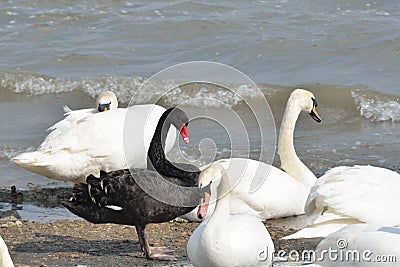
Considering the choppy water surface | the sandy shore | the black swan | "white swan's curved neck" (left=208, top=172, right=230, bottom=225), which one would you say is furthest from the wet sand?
the choppy water surface

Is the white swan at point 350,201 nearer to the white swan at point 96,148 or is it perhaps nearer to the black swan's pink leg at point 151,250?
the black swan's pink leg at point 151,250

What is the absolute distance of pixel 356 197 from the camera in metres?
7.31

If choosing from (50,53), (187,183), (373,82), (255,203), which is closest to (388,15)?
(373,82)

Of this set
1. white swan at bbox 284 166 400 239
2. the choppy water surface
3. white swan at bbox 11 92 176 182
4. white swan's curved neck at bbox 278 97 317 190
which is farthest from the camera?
the choppy water surface

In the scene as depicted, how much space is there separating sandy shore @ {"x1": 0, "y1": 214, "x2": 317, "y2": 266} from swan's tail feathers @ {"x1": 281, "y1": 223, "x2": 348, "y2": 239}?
25cm

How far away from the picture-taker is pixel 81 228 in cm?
823

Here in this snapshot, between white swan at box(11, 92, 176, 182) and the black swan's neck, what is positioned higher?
the black swan's neck

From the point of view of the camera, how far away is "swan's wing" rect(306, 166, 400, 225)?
7258mm

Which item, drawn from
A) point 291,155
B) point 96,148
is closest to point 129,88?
point 291,155

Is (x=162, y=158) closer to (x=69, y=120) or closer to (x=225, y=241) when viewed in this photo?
(x=225, y=241)

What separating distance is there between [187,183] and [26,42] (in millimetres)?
10425

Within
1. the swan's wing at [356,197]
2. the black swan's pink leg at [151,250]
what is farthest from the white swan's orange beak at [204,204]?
the swan's wing at [356,197]

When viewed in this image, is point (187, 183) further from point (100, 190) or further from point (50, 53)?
A: point (50, 53)

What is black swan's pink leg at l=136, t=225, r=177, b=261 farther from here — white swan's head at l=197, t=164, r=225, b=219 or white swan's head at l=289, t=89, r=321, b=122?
white swan's head at l=289, t=89, r=321, b=122
